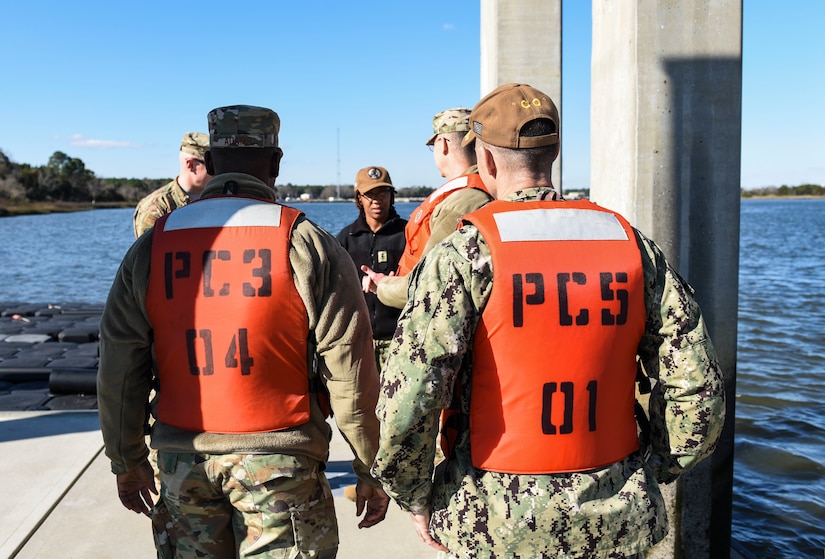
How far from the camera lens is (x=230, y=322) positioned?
229cm

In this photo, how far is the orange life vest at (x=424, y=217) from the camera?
3257mm

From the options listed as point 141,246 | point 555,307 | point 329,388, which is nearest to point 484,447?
point 555,307

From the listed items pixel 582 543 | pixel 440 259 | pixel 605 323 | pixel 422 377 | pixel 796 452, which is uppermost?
pixel 440 259

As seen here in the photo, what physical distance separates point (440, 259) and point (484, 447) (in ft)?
1.67

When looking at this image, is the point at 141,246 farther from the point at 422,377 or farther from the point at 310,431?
the point at 422,377

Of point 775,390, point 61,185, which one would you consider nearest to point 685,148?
point 775,390

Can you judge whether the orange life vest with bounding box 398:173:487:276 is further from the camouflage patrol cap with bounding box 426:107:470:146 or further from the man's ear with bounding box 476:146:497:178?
the man's ear with bounding box 476:146:497:178

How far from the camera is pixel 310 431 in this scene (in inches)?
94.7

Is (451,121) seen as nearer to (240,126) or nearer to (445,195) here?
(445,195)

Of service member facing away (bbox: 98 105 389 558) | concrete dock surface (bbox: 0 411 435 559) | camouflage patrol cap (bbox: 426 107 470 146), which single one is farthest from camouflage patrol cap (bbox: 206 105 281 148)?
concrete dock surface (bbox: 0 411 435 559)

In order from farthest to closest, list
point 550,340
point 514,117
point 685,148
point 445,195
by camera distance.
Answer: point 685,148, point 445,195, point 514,117, point 550,340

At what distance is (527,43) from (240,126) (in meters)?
3.97

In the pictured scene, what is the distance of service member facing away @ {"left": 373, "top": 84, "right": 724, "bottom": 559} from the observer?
191 cm

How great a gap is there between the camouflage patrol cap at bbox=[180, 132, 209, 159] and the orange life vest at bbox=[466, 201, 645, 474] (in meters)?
2.39
